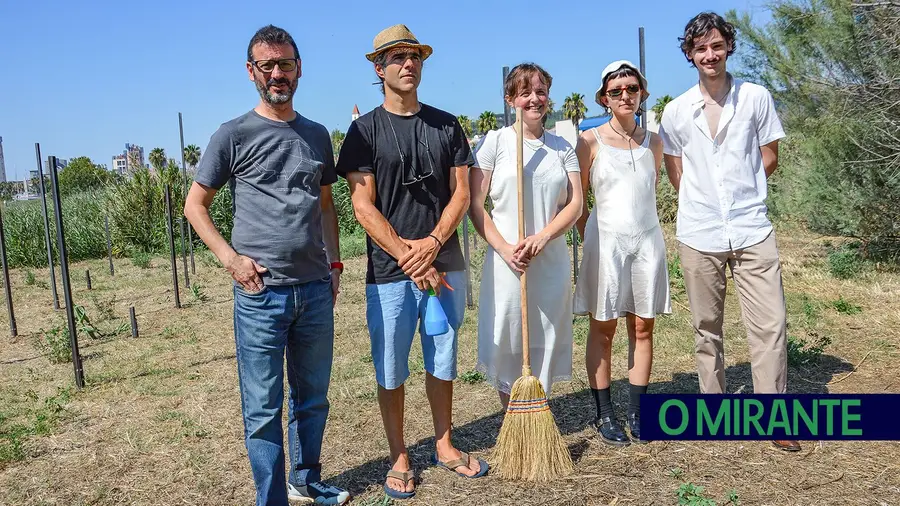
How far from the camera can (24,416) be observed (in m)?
4.64

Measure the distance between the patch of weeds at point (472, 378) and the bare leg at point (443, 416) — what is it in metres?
1.52

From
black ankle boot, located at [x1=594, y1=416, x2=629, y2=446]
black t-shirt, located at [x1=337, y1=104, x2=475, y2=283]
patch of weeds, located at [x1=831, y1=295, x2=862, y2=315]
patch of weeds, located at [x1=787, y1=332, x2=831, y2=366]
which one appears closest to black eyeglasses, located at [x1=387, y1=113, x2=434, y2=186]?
black t-shirt, located at [x1=337, y1=104, x2=475, y2=283]

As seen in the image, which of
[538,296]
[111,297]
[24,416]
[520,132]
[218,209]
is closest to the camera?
[520,132]

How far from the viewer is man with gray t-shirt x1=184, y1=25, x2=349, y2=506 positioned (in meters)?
2.73

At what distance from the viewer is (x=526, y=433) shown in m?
3.27

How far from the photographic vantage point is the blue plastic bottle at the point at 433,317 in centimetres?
308

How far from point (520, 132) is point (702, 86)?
1.06 metres

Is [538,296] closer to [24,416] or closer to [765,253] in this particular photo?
[765,253]

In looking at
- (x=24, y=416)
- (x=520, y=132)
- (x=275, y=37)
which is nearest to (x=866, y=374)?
(x=520, y=132)

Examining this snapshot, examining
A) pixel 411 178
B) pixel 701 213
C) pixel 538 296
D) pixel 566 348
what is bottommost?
pixel 566 348

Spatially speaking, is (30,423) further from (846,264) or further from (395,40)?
(846,264)

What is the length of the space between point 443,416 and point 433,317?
1.96 feet

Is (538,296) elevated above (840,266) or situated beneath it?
elevated above

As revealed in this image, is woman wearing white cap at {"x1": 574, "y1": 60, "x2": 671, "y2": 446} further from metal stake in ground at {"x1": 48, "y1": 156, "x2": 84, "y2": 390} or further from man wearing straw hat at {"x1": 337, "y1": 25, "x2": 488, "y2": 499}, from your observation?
metal stake in ground at {"x1": 48, "y1": 156, "x2": 84, "y2": 390}
